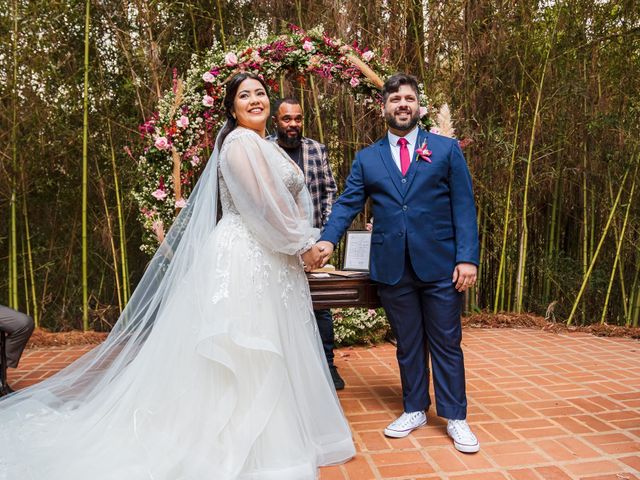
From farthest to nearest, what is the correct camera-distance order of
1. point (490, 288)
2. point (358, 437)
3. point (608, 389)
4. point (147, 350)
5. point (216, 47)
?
point (490, 288), point (216, 47), point (608, 389), point (358, 437), point (147, 350)

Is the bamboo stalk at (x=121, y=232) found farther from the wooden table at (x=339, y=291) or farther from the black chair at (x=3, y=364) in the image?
the wooden table at (x=339, y=291)

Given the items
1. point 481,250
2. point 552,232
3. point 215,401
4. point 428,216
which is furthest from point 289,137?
point 552,232

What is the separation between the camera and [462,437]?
2.32 meters

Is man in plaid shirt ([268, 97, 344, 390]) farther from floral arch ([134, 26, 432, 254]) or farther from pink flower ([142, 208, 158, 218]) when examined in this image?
pink flower ([142, 208, 158, 218])

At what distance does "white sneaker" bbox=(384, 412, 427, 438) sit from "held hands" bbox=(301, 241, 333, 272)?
2.86 ft

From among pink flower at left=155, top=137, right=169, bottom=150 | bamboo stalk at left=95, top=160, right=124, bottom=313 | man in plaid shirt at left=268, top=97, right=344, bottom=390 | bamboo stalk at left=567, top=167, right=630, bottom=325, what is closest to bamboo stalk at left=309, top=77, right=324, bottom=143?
man in plaid shirt at left=268, top=97, right=344, bottom=390

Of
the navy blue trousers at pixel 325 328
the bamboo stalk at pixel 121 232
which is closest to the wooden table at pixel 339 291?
the navy blue trousers at pixel 325 328

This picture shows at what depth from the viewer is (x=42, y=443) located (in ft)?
6.73

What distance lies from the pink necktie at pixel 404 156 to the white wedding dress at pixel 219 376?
0.52m

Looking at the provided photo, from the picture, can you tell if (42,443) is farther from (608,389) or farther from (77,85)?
(77,85)

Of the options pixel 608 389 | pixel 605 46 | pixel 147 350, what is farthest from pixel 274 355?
pixel 605 46

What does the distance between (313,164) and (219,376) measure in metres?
1.67

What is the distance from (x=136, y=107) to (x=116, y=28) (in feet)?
2.20

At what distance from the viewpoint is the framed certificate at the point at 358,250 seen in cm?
305
